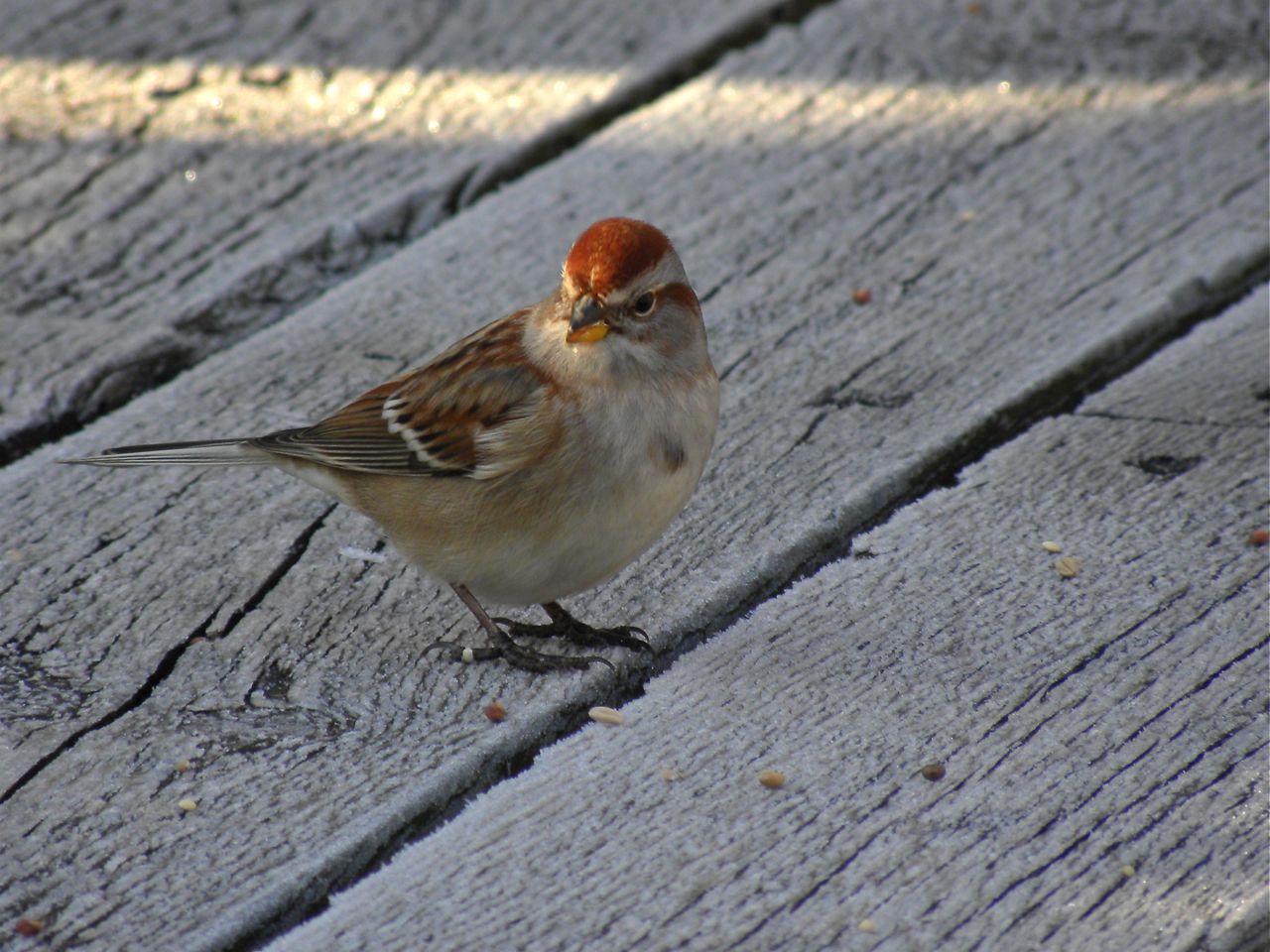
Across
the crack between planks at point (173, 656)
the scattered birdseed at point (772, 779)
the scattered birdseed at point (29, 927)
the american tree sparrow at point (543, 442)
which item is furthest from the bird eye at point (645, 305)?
the scattered birdseed at point (29, 927)

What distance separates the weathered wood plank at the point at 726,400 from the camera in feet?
5.57

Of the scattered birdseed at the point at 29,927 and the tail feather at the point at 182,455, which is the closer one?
the scattered birdseed at the point at 29,927

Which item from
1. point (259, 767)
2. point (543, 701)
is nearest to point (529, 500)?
point (543, 701)

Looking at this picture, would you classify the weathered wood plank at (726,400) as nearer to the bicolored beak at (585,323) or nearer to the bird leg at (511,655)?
the bird leg at (511,655)

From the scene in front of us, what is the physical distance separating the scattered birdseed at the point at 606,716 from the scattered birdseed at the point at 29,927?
24.7 inches

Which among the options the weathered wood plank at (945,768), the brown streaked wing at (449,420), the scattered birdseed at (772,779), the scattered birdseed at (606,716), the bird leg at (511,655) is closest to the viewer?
the weathered wood plank at (945,768)

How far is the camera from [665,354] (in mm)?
2398

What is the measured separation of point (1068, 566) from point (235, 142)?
1.73 metres

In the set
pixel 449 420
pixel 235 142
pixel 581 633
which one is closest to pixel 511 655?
pixel 581 633

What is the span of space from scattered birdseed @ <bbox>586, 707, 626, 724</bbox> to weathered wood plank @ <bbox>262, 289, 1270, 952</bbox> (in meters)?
0.02

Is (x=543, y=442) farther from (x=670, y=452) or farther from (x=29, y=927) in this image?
(x=29, y=927)

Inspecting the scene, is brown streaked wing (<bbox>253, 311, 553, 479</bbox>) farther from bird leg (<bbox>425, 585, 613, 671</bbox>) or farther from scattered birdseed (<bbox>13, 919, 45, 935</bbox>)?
scattered birdseed (<bbox>13, 919, 45, 935</bbox>)

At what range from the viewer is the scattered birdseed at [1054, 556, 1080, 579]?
205 centimetres

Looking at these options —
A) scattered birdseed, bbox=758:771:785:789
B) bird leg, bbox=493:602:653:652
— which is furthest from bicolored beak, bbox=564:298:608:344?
scattered birdseed, bbox=758:771:785:789
